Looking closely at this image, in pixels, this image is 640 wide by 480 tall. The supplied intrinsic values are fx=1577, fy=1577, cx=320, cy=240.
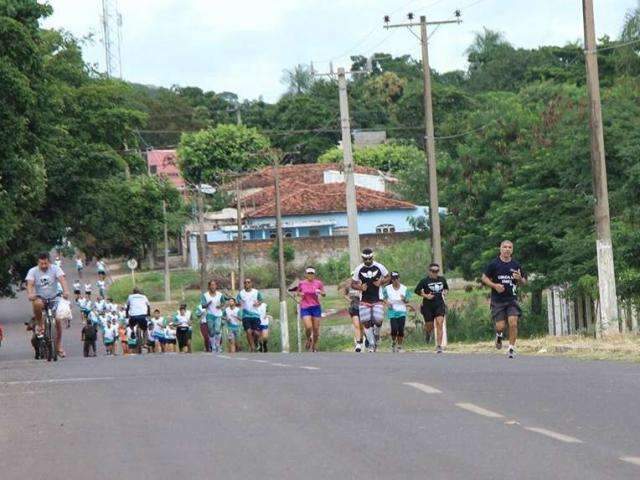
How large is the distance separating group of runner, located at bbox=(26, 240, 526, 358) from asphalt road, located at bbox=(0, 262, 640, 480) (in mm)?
4710

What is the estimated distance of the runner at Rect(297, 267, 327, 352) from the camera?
3184 cm

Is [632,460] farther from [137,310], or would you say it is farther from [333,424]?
[137,310]

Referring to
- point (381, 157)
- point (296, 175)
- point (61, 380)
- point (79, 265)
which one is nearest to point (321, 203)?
point (296, 175)

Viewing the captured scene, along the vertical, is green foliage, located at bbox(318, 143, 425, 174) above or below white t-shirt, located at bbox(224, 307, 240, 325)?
above

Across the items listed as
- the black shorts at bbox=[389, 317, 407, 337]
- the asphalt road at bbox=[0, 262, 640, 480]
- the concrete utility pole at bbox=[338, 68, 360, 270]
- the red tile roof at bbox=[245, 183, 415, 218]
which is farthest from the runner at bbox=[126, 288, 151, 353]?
the red tile roof at bbox=[245, 183, 415, 218]

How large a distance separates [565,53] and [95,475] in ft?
329

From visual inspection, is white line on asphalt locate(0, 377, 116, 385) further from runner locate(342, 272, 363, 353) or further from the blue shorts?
the blue shorts

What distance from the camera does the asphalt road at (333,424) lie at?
33.9 feet

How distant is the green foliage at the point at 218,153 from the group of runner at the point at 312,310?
52984mm

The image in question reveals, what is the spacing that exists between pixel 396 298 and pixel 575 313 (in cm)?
1240

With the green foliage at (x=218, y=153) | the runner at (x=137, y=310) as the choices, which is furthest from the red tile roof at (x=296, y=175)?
the runner at (x=137, y=310)

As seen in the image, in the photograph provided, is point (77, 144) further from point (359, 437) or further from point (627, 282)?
point (359, 437)

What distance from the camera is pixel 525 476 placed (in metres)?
9.66

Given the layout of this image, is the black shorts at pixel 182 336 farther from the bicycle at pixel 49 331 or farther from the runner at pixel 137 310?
the bicycle at pixel 49 331
